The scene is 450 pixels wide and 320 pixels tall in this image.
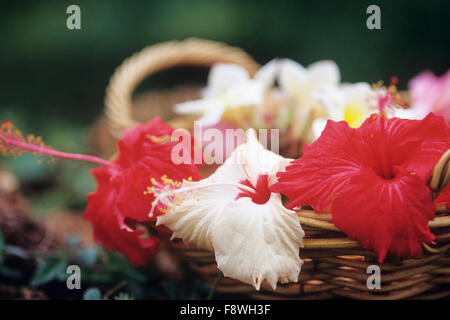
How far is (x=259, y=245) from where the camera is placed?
1.34 feet

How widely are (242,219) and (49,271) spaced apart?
0.31 m

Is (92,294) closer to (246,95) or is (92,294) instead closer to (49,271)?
(49,271)

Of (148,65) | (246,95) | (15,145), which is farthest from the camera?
(148,65)

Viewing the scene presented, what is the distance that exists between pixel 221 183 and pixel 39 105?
1.17 meters

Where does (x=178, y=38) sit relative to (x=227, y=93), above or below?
above

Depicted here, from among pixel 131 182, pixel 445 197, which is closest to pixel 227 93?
pixel 131 182

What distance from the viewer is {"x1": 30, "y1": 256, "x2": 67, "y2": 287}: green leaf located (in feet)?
1.84

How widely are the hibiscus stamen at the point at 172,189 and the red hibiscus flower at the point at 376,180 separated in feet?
0.20

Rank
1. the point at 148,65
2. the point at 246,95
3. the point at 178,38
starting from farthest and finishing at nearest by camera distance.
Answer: the point at 178,38, the point at 148,65, the point at 246,95

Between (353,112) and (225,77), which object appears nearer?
(353,112)

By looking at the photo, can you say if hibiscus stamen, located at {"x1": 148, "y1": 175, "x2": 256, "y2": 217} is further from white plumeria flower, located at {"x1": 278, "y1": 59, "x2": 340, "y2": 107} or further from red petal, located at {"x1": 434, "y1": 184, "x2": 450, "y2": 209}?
white plumeria flower, located at {"x1": 278, "y1": 59, "x2": 340, "y2": 107}

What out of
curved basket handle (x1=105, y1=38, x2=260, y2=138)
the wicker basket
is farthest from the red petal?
curved basket handle (x1=105, y1=38, x2=260, y2=138)

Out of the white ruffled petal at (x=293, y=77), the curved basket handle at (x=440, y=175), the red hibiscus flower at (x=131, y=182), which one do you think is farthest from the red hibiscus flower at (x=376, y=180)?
the white ruffled petal at (x=293, y=77)

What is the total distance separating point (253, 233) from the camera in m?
0.41
